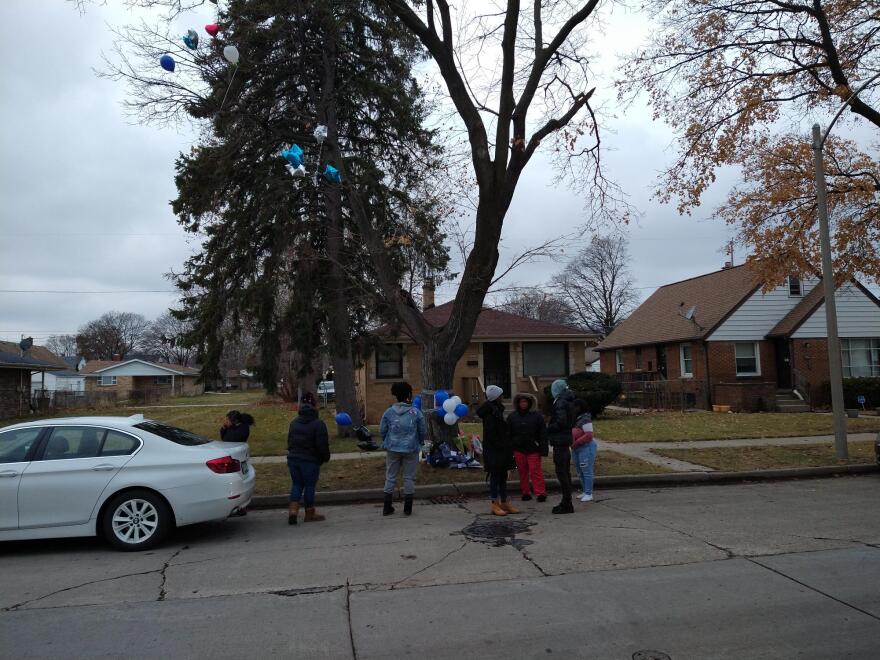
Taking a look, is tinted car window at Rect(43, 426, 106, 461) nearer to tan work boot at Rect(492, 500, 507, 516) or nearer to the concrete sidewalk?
tan work boot at Rect(492, 500, 507, 516)

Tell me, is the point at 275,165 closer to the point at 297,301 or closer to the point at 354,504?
the point at 297,301

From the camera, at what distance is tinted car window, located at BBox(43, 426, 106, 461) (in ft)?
22.9

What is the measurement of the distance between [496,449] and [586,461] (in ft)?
5.16

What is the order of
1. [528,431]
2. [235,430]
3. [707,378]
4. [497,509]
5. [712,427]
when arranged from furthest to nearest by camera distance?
1. [707,378]
2. [712,427]
3. [235,430]
4. [528,431]
5. [497,509]

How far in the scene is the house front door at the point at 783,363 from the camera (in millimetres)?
26406

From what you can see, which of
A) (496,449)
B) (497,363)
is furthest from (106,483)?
(497,363)

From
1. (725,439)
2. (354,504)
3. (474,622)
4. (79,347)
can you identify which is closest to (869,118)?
(725,439)

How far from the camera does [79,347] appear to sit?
99.5 m

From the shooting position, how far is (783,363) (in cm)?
2675

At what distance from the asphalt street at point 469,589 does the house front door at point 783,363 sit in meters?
19.9

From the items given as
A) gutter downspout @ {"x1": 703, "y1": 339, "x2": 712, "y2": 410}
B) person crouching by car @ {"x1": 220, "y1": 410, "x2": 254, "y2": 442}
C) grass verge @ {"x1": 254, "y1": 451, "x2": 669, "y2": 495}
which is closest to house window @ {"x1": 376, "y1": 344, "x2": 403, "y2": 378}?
grass verge @ {"x1": 254, "y1": 451, "x2": 669, "y2": 495}

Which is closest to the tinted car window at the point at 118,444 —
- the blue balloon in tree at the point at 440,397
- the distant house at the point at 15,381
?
the blue balloon in tree at the point at 440,397

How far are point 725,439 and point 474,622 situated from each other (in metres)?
12.4

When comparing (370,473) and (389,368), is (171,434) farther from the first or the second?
(389,368)
